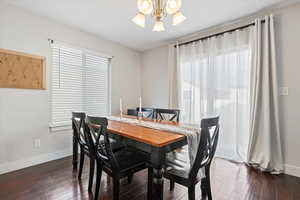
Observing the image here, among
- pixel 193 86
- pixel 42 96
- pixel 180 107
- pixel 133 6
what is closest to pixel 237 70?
pixel 193 86

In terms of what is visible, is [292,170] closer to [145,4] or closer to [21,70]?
[145,4]

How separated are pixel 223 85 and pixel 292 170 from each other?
1568mm

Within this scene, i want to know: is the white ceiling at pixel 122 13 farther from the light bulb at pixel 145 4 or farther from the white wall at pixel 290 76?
the light bulb at pixel 145 4

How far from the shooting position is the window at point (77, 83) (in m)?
2.90

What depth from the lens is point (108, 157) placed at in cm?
156

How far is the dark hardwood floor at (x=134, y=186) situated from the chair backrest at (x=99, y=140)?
19.9 inches

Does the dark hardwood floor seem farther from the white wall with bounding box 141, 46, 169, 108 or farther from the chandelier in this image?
the white wall with bounding box 141, 46, 169, 108

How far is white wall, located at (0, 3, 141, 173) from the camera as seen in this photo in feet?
7.76

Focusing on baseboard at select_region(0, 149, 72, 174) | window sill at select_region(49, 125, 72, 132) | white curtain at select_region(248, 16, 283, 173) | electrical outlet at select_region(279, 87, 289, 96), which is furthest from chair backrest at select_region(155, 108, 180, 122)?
baseboard at select_region(0, 149, 72, 174)

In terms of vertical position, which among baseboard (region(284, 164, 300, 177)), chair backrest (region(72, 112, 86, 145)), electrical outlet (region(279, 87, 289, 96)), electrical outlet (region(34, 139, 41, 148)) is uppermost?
electrical outlet (region(279, 87, 289, 96))

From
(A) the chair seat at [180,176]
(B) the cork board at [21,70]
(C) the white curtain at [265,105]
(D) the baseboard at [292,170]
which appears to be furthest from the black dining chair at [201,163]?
(B) the cork board at [21,70]

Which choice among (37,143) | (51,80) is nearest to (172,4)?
(51,80)

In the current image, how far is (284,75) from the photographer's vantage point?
2.34 metres

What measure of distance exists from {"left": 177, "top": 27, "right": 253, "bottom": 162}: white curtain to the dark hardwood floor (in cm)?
56
